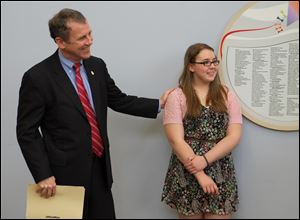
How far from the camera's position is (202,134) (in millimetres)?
1808

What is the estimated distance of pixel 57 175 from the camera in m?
1.61

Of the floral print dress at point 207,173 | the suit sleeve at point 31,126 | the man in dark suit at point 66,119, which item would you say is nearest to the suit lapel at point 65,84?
the man in dark suit at point 66,119

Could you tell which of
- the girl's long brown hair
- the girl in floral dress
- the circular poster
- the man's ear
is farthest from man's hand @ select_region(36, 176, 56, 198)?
the circular poster

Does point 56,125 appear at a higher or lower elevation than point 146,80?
lower

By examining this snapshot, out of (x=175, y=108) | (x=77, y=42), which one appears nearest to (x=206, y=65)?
(x=175, y=108)

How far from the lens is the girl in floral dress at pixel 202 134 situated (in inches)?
70.2

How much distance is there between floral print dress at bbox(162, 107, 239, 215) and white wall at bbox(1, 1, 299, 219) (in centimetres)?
28

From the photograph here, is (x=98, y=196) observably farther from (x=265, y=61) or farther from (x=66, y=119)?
(x=265, y=61)

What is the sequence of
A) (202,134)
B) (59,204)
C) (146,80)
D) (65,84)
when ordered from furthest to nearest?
1. (146,80)
2. (202,134)
3. (65,84)
4. (59,204)

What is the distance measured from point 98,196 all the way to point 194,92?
68cm

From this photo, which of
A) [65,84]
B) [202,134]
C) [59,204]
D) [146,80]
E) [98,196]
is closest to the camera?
[59,204]

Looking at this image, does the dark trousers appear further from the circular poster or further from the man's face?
the circular poster

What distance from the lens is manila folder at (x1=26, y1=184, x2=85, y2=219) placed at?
1.44 m

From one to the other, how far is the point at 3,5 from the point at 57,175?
1.05 metres
